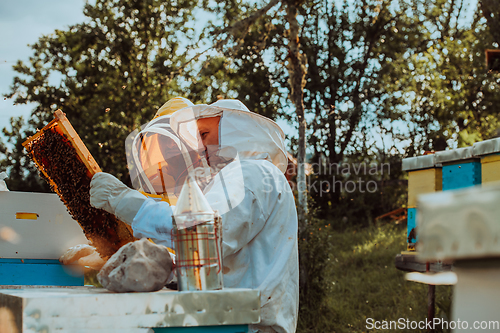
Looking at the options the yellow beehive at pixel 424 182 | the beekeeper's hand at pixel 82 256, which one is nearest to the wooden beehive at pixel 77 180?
the beekeeper's hand at pixel 82 256

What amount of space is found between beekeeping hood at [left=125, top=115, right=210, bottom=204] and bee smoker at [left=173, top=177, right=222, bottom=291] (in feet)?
3.76

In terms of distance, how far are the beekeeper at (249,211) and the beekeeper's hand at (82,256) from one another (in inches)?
33.8

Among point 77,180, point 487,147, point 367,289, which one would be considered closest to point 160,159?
point 77,180

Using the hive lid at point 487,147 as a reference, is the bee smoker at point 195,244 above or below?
below

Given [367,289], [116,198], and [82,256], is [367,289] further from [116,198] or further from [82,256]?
[116,198]

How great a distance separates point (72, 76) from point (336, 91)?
7.92 meters

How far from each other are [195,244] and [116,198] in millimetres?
735

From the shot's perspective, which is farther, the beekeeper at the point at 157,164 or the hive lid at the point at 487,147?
the hive lid at the point at 487,147

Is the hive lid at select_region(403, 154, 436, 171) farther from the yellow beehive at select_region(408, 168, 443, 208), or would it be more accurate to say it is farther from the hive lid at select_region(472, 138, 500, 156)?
the hive lid at select_region(472, 138, 500, 156)

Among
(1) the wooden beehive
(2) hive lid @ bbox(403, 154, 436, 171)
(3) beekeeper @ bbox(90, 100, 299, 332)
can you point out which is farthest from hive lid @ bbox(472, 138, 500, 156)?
(1) the wooden beehive

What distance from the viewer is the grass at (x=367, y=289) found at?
20.4 ft

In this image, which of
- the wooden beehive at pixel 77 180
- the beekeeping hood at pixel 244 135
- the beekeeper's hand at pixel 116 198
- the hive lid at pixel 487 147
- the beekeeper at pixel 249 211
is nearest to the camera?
the beekeeper at pixel 249 211

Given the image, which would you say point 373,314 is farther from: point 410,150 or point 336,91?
point 336,91

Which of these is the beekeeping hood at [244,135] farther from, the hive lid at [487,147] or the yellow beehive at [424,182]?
the yellow beehive at [424,182]
